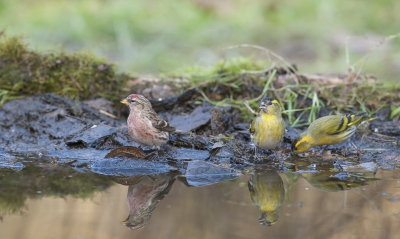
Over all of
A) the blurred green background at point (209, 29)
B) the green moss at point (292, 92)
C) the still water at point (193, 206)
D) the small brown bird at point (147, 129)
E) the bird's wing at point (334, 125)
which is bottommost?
the still water at point (193, 206)

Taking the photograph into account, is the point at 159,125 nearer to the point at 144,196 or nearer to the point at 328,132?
the point at 144,196

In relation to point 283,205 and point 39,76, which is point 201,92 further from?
point 283,205


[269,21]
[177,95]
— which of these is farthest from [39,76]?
[269,21]

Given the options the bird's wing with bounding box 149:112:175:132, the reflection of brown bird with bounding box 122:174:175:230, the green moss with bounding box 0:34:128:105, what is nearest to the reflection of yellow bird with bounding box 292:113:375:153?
the bird's wing with bounding box 149:112:175:132

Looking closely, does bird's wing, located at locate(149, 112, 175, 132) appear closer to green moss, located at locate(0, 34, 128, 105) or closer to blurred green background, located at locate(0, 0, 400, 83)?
green moss, located at locate(0, 34, 128, 105)

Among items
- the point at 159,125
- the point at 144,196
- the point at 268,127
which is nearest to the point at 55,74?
the point at 159,125

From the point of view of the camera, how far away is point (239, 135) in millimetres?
6445

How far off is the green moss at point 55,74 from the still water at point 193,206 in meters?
2.03

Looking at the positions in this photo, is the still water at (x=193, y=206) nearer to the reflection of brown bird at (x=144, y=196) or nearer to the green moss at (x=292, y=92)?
the reflection of brown bird at (x=144, y=196)

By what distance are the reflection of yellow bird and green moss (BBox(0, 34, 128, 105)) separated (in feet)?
8.39

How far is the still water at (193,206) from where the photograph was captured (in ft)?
12.3

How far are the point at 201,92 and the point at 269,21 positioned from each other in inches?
282

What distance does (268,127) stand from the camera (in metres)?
5.75

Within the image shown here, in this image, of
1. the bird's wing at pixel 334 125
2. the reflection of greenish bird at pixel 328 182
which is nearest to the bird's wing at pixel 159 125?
the reflection of greenish bird at pixel 328 182
